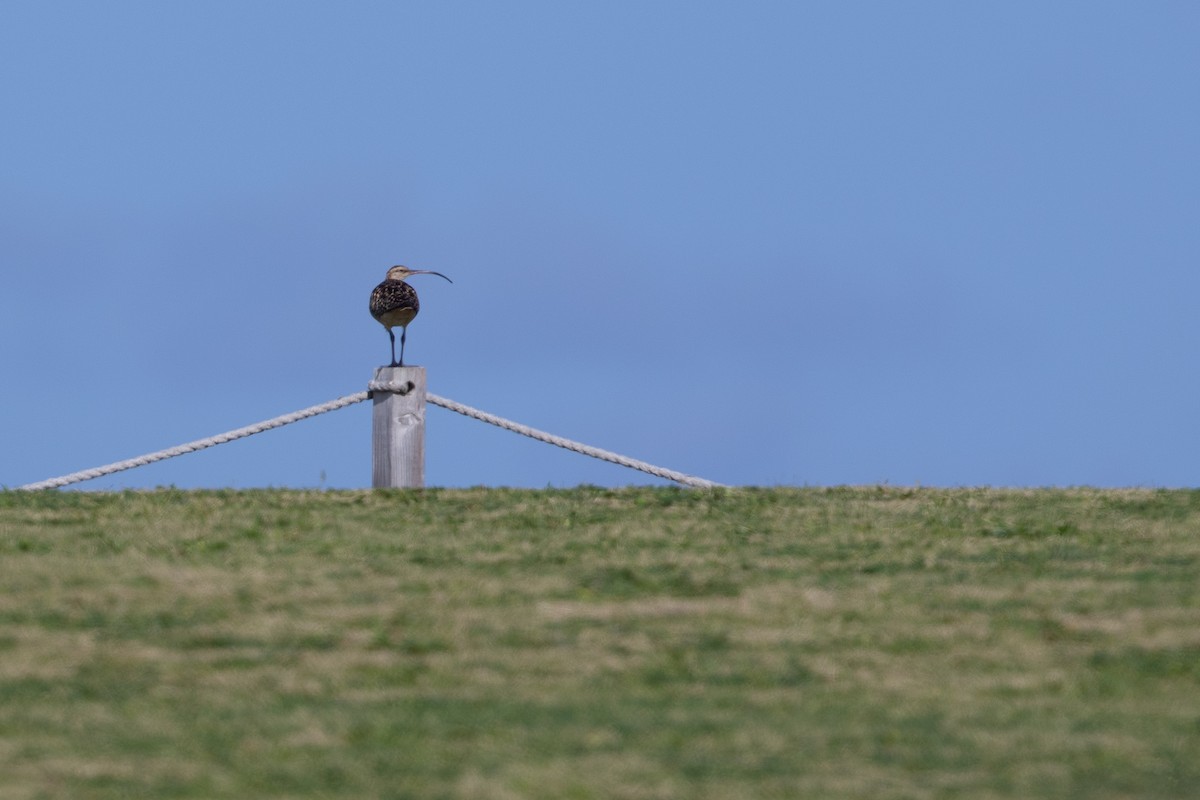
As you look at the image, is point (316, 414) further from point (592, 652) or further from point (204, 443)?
point (592, 652)

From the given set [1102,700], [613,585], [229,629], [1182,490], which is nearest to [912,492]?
[1182,490]

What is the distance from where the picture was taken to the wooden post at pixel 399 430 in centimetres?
1492

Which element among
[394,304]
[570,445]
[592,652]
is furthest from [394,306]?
[592,652]

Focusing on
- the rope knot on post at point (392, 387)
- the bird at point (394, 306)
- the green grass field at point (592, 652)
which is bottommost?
the green grass field at point (592, 652)

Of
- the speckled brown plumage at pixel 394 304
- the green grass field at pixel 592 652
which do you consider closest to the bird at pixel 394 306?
the speckled brown plumage at pixel 394 304

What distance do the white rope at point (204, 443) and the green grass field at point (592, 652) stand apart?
190cm

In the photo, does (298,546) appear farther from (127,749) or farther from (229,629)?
(127,749)

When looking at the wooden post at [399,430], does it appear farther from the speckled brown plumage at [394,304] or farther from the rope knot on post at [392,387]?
the speckled brown plumage at [394,304]

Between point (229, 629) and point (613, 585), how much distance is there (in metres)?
2.40

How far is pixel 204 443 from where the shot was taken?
50.6ft

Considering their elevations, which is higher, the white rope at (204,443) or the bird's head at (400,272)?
the bird's head at (400,272)

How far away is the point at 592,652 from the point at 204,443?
754 centimetres

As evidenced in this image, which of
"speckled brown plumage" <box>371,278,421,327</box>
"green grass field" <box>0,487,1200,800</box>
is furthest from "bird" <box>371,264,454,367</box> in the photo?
"green grass field" <box>0,487,1200,800</box>

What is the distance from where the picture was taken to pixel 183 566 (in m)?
11.0
